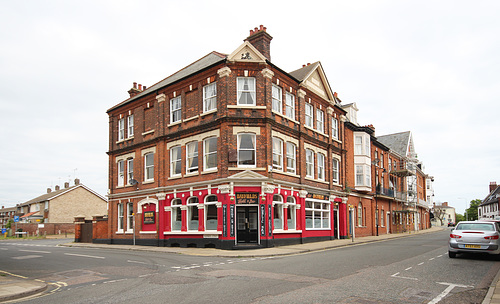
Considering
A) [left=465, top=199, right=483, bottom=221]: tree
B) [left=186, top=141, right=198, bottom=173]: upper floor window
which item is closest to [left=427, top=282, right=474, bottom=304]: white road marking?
[left=186, top=141, right=198, bottom=173]: upper floor window

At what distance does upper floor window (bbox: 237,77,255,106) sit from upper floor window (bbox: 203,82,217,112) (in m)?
1.70

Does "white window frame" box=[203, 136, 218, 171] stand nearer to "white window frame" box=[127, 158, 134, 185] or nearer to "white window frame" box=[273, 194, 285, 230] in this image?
"white window frame" box=[273, 194, 285, 230]

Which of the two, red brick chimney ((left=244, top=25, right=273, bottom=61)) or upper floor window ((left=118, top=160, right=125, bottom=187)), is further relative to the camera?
upper floor window ((left=118, top=160, right=125, bottom=187))

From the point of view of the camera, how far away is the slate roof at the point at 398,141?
53.7m

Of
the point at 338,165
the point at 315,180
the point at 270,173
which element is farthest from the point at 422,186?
the point at 270,173

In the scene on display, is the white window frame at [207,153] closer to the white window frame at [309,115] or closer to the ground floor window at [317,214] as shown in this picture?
the ground floor window at [317,214]

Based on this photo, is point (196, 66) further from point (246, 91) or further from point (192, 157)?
point (192, 157)

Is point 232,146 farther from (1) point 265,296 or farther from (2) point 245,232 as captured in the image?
(1) point 265,296

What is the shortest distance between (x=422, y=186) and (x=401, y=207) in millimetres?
20899

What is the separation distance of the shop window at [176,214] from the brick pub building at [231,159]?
7 cm

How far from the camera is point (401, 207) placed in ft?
162

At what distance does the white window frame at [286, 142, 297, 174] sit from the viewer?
87.8ft

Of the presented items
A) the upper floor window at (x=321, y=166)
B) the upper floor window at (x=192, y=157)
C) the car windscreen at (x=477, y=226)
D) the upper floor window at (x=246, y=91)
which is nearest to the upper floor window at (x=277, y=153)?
the upper floor window at (x=246, y=91)

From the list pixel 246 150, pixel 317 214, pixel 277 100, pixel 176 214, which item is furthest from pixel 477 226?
pixel 176 214
